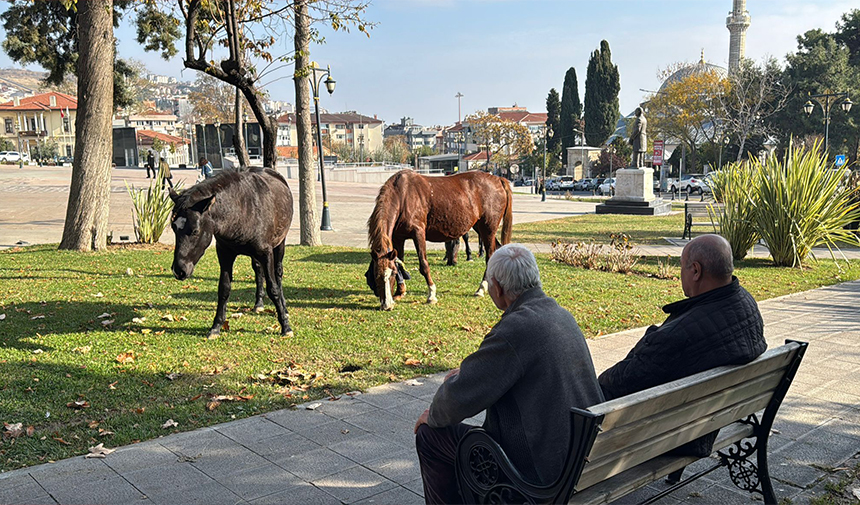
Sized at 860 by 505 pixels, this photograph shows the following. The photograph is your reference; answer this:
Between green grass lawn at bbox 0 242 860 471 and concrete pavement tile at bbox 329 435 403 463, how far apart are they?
1017mm

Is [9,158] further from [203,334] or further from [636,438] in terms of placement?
[636,438]

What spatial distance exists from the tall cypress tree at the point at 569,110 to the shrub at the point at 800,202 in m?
78.9

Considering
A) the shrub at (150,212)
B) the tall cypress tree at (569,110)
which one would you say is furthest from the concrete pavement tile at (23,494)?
the tall cypress tree at (569,110)

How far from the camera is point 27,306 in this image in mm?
8906

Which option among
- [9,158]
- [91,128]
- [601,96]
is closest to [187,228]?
[91,128]

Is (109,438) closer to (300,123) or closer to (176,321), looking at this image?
(176,321)

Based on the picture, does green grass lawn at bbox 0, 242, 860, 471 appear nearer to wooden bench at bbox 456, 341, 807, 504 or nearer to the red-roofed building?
wooden bench at bbox 456, 341, 807, 504

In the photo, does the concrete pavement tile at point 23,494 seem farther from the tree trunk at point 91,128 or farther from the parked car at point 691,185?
the parked car at point 691,185

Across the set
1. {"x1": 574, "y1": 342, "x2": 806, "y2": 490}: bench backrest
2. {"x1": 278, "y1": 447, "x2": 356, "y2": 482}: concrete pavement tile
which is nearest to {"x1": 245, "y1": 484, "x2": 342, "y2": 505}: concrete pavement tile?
{"x1": 278, "y1": 447, "x2": 356, "y2": 482}: concrete pavement tile

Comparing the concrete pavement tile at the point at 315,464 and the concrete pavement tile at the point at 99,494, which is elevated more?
the concrete pavement tile at the point at 99,494

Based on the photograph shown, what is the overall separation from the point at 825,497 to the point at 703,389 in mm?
1434

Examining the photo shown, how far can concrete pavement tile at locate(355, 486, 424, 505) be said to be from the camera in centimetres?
400

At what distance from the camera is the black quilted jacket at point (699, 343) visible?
3.56m

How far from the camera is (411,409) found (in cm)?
561
